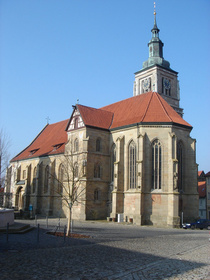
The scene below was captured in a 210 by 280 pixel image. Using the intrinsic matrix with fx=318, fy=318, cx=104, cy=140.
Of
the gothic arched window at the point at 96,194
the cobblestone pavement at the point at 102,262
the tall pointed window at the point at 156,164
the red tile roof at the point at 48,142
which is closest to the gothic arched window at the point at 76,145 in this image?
the red tile roof at the point at 48,142

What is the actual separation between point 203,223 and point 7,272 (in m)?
28.5

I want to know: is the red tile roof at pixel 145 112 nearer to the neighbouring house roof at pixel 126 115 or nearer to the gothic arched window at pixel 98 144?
the neighbouring house roof at pixel 126 115

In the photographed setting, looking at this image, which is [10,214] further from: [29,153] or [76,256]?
[29,153]

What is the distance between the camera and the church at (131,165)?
35.7m

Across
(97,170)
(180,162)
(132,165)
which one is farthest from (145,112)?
(97,170)

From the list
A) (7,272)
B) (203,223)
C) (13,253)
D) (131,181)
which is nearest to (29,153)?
(131,181)

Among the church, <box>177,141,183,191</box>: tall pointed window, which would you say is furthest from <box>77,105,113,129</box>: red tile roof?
<box>177,141,183,191</box>: tall pointed window

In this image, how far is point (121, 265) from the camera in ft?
38.1

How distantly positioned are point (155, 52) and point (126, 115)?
30423 mm

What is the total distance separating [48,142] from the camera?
5616 cm

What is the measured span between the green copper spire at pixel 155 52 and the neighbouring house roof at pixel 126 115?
72.7 feet

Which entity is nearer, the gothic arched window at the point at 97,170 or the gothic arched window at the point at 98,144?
the gothic arched window at the point at 97,170

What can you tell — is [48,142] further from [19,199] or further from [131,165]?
[131,165]

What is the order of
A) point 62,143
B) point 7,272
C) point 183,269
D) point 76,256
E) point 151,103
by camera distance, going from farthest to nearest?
point 62,143
point 151,103
point 76,256
point 183,269
point 7,272
